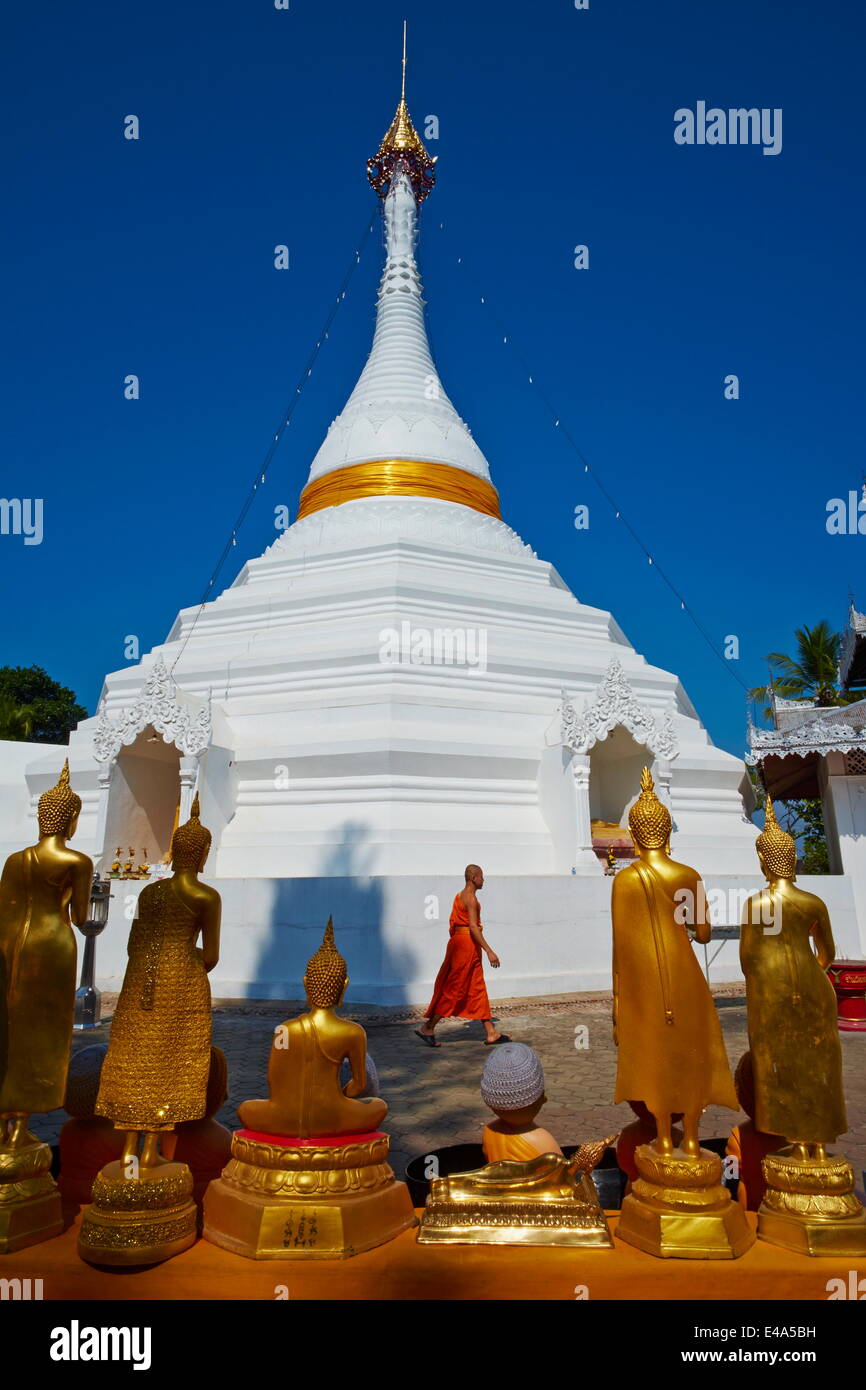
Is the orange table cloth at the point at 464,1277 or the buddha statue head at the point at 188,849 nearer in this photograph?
the orange table cloth at the point at 464,1277

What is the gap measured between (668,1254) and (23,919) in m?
2.30

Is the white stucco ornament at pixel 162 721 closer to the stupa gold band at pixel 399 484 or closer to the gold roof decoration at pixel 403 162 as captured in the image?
the stupa gold band at pixel 399 484

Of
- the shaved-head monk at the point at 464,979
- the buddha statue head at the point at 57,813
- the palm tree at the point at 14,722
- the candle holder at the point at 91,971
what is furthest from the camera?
the palm tree at the point at 14,722

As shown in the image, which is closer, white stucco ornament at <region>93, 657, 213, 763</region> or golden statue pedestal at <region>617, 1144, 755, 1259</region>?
golden statue pedestal at <region>617, 1144, 755, 1259</region>


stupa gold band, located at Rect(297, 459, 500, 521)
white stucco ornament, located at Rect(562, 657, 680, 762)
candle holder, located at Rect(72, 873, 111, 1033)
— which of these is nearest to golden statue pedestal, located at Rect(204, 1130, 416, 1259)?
candle holder, located at Rect(72, 873, 111, 1033)

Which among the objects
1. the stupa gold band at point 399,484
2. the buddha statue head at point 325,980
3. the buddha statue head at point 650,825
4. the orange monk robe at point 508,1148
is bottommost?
the orange monk robe at point 508,1148

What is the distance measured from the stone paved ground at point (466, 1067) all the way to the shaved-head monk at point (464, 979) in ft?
0.74

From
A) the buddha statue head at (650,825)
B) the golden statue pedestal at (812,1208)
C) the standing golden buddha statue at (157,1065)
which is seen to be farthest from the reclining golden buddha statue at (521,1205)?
the buddha statue head at (650,825)

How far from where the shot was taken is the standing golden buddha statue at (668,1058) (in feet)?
7.97

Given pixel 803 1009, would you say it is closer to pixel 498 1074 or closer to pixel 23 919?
pixel 498 1074

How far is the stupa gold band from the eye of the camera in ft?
59.0

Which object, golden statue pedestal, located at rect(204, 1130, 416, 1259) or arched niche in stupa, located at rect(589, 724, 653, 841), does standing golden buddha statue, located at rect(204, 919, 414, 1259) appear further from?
arched niche in stupa, located at rect(589, 724, 653, 841)

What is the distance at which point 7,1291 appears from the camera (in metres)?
2.40

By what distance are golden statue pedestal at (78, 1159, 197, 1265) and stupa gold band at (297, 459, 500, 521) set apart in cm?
1625
